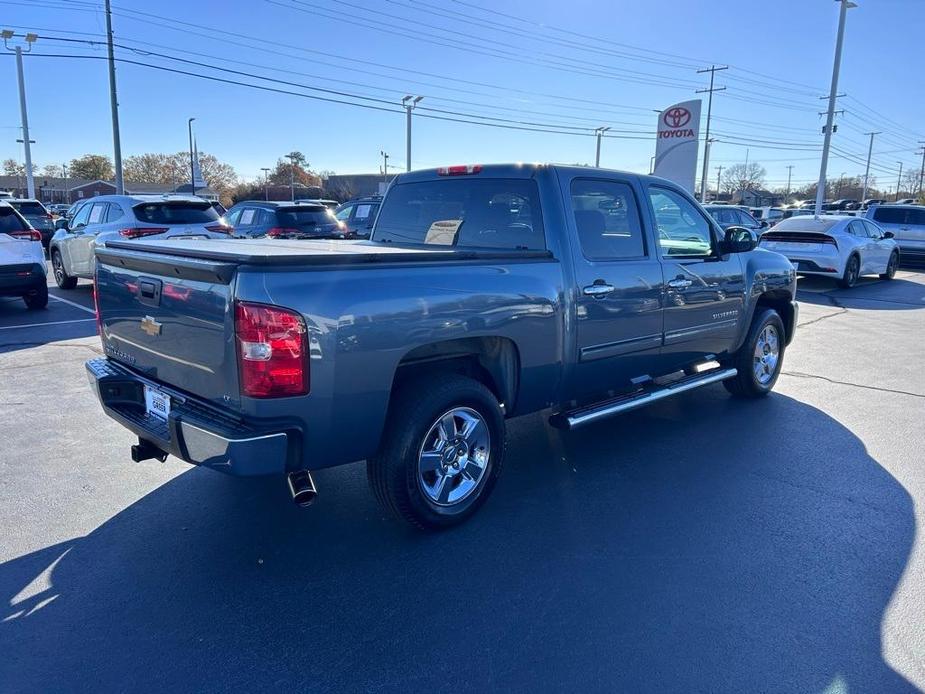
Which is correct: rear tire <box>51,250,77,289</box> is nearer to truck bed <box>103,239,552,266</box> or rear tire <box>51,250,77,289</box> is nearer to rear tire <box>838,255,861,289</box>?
truck bed <box>103,239,552,266</box>

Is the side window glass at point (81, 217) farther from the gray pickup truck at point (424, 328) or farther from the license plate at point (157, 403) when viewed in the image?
the license plate at point (157, 403)

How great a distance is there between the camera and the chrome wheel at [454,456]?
360cm

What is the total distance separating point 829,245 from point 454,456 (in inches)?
554

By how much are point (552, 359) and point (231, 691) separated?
8.06 ft

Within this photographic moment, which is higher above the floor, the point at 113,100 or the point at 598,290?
the point at 113,100

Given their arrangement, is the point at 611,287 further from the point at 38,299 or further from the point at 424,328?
the point at 38,299

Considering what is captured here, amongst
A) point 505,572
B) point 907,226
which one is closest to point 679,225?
point 505,572

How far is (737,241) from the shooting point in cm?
550

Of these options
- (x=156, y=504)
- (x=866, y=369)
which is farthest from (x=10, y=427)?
(x=866, y=369)

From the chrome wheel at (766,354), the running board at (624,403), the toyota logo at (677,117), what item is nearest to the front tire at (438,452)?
the running board at (624,403)

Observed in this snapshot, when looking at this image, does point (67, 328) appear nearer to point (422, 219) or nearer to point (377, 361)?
point (422, 219)

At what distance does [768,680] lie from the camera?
2588 millimetres

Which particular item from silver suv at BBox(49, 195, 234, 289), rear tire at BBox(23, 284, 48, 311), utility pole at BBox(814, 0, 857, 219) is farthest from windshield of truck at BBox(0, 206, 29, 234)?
utility pole at BBox(814, 0, 857, 219)

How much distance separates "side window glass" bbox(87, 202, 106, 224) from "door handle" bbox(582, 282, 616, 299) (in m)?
10.5
